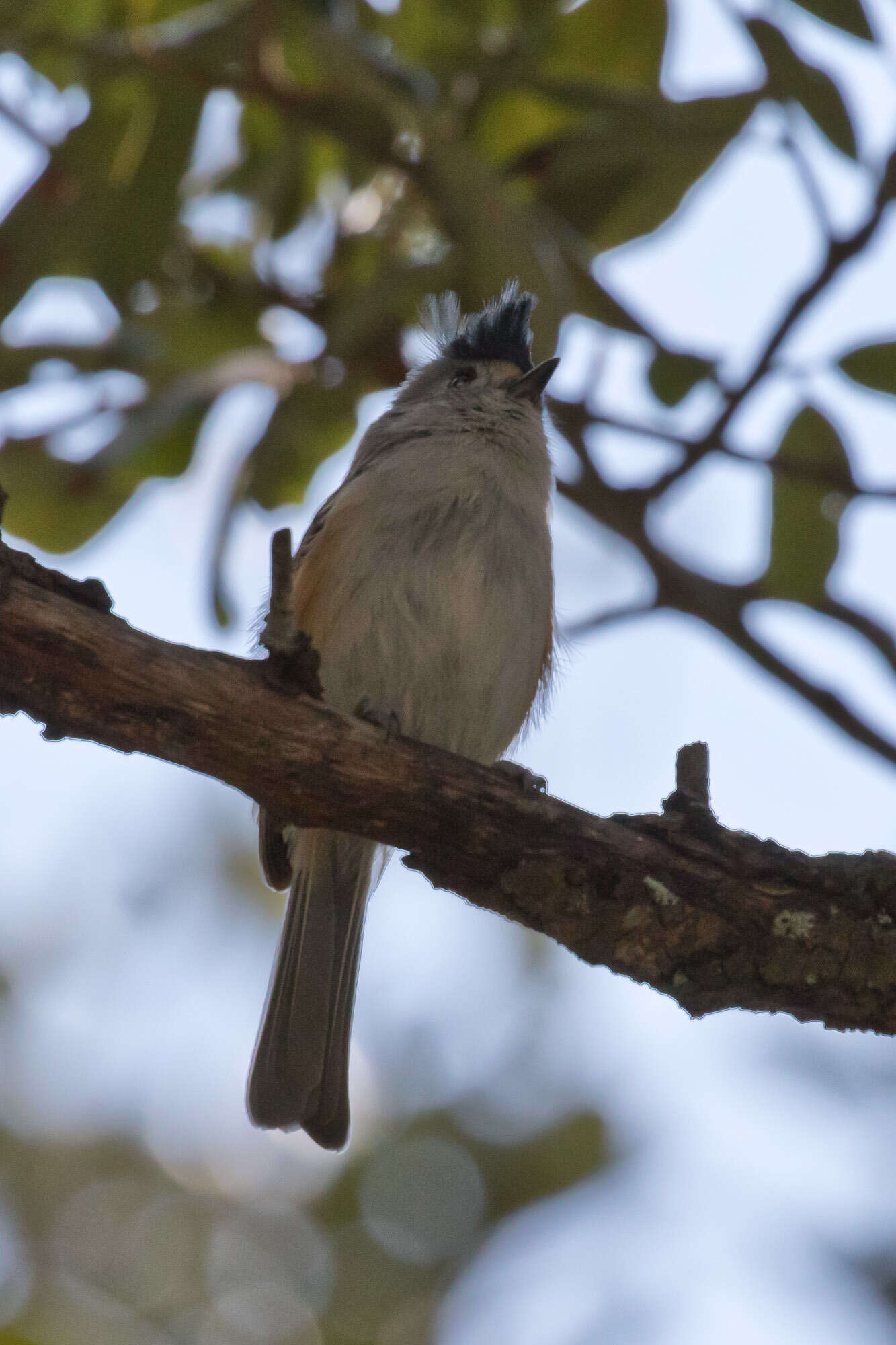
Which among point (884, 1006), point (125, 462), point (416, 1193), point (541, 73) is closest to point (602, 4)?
point (541, 73)

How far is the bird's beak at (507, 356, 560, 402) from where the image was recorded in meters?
4.32

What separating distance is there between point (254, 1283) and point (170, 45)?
4.11 m

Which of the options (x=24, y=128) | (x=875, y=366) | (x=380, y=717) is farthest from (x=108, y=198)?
(x=875, y=366)

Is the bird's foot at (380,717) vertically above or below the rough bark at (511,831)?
above

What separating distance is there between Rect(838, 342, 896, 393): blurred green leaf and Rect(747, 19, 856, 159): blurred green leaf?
20.7 inches

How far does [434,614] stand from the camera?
3.76 meters

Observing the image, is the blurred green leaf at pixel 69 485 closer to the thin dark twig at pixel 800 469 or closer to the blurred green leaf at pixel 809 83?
the thin dark twig at pixel 800 469

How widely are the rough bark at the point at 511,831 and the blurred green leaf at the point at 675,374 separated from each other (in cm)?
122

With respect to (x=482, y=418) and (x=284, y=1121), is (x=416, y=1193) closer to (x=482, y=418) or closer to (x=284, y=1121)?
(x=284, y=1121)

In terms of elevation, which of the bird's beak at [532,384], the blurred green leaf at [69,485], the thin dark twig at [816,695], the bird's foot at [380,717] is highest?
the bird's beak at [532,384]

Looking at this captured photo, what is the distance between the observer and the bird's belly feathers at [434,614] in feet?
12.4

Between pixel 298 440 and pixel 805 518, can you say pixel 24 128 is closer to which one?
pixel 298 440

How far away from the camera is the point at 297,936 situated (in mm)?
4168

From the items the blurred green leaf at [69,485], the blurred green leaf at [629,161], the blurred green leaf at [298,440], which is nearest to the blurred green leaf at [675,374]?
the blurred green leaf at [629,161]
